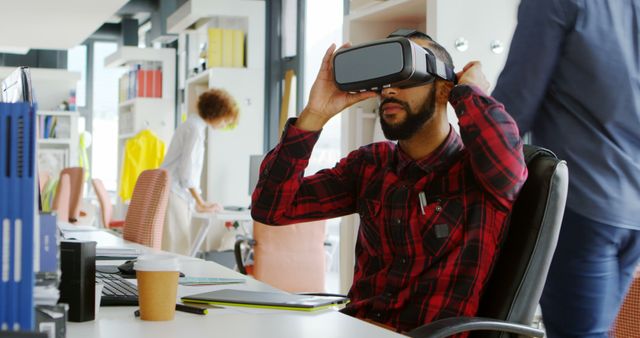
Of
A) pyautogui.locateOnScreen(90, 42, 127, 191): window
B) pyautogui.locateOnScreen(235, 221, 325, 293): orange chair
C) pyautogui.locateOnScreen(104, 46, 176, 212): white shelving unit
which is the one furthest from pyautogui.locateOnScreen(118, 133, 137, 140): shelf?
pyautogui.locateOnScreen(235, 221, 325, 293): orange chair

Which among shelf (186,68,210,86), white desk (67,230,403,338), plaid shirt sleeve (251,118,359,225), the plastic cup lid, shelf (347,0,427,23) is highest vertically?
shelf (186,68,210,86)

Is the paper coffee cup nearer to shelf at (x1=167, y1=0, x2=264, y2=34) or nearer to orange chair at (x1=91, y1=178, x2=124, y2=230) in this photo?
shelf at (x1=167, y1=0, x2=264, y2=34)

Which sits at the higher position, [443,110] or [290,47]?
[290,47]

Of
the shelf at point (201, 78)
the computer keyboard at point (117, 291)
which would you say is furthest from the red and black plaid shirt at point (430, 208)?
the shelf at point (201, 78)

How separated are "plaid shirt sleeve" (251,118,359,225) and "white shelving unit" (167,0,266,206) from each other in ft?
15.0

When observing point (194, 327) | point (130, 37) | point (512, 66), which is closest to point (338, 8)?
point (512, 66)

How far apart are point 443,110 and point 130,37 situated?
32.7 ft

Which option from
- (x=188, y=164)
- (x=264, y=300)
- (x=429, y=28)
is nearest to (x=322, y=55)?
(x=188, y=164)

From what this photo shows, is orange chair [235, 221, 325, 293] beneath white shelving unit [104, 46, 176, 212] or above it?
beneath

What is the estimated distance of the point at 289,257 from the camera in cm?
405

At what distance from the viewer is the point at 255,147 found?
6.65 meters

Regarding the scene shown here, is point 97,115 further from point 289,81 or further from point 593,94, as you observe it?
point 593,94

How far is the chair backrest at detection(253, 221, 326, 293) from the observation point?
4016 mm

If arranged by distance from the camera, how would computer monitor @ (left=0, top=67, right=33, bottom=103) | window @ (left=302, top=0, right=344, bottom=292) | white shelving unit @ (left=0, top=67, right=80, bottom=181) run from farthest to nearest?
1. white shelving unit @ (left=0, top=67, right=80, bottom=181)
2. window @ (left=302, top=0, right=344, bottom=292)
3. computer monitor @ (left=0, top=67, right=33, bottom=103)
